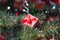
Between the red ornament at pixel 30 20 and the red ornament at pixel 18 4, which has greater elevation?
the red ornament at pixel 18 4

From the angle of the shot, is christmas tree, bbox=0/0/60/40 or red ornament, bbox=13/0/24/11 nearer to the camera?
christmas tree, bbox=0/0/60/40

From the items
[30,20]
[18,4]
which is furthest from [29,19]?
[18,4]

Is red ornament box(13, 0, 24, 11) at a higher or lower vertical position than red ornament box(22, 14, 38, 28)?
higher

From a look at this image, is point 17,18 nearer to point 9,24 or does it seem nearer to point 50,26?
point 9,24

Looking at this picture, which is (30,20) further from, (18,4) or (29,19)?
(18,4)

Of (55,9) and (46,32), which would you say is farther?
(55,9)

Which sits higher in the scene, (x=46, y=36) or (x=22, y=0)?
(x=22, y=0)

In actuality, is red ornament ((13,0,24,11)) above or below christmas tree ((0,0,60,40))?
above

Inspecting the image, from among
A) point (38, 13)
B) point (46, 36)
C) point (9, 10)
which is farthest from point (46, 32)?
point (9, 10)
